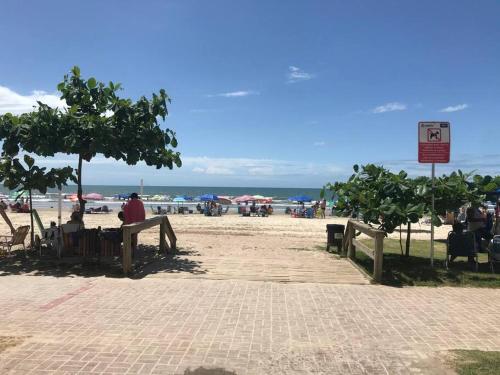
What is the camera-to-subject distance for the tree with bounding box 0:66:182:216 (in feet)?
30.8

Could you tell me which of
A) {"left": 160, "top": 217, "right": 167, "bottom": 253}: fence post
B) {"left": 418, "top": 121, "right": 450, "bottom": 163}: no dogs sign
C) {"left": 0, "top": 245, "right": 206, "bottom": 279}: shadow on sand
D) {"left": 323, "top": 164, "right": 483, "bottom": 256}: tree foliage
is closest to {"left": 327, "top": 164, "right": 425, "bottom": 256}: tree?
{"left": 323, "top": 164, "right": 483, "bottom": 256}: tree foliage

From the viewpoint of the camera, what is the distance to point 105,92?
10.4 m

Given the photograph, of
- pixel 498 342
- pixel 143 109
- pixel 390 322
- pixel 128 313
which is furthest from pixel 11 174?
pixel 498 342

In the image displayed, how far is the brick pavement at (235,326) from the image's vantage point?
414cm

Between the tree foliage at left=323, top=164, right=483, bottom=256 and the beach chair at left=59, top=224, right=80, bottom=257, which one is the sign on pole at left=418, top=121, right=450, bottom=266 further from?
the beach chair at left=59, top=224, right=80, bottom=257

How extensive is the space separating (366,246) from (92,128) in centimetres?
635

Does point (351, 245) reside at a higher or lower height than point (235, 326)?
higher

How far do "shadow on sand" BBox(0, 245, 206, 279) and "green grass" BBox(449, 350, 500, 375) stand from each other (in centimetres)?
515

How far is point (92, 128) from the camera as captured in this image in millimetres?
9391

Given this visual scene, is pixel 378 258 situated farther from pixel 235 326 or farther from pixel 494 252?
pixel 235 326

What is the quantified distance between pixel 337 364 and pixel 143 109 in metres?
7.38

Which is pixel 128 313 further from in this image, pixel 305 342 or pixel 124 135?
pixel 124 135

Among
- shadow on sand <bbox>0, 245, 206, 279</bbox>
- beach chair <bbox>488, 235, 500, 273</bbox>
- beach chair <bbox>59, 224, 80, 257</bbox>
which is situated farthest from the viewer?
beach chair <bbox>59, 224, 80, 257</bbox>

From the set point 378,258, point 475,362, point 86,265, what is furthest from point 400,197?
point 86,265
